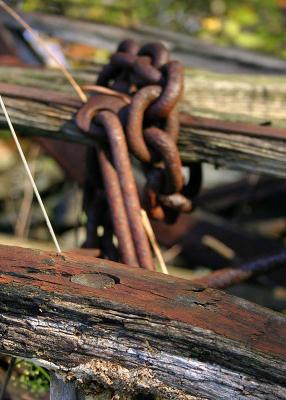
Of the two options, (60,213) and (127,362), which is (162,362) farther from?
(60,213)

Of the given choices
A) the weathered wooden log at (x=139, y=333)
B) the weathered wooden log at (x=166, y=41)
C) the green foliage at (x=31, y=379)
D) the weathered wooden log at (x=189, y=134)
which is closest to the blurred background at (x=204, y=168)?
the weathered wooden log at (x=166, y=41)

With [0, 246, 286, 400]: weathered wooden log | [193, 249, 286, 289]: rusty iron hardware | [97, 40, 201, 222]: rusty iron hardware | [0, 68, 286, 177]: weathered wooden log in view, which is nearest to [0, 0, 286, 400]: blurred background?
[0, 68, 286, 177]: weathered wooden log

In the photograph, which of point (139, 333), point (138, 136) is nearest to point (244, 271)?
point (138, 136)

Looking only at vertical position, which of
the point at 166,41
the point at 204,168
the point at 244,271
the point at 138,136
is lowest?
the point at 244,271

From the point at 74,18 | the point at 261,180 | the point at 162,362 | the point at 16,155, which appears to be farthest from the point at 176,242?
the point at 162,362

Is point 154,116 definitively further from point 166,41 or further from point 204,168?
point 204,168

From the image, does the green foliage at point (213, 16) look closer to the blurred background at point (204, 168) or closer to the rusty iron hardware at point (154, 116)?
the blurred background at point (204, 168)

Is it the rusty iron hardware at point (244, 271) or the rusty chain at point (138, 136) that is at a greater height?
the rusty chain at point (138, 136)
